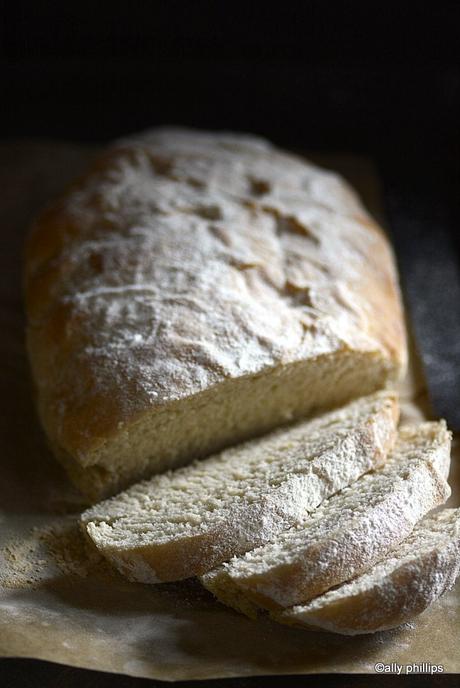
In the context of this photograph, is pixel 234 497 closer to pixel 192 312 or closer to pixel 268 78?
pixel 192 312

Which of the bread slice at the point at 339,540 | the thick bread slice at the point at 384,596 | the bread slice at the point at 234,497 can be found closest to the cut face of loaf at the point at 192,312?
the bread slice at the point at 234,497

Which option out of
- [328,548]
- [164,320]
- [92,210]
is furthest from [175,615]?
[92,210]

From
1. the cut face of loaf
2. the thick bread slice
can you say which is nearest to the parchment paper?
the thick bread slice

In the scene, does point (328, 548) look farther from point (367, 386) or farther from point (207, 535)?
point (367, 386)

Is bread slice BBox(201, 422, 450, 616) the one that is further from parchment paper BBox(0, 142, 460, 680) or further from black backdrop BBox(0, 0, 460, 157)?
black backdrop BBox(0, 0, 460, 157)

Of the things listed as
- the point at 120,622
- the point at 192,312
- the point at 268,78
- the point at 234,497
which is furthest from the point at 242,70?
the point at 120,622
